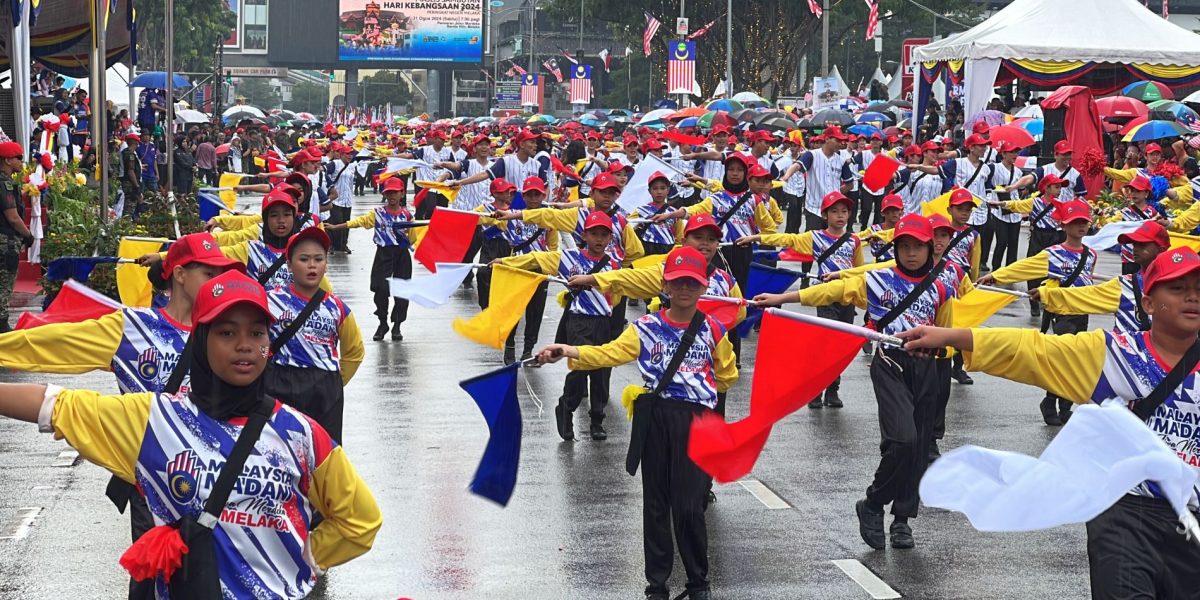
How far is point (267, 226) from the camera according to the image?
10.4 meters

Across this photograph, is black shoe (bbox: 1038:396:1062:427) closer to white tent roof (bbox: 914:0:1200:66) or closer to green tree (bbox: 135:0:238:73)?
white tent roof (bbox: 914:0:1200:66)

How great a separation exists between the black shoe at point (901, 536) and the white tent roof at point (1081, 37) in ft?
84.4

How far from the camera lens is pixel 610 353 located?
26.1ft

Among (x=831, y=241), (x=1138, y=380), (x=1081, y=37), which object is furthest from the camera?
(x=1081, y=37)

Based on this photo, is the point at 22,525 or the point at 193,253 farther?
the point at 22,525

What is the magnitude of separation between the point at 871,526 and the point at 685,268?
6.30ft

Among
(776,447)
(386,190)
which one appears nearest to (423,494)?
(776,447)

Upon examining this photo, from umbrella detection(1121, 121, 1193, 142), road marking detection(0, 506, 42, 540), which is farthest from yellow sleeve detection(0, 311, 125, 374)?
umbrella detection(1121, 121, 1193, 142)

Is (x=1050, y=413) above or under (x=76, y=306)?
under

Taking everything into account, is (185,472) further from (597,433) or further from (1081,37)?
(1081,37)

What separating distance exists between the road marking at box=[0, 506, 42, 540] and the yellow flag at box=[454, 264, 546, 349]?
8.96 ft

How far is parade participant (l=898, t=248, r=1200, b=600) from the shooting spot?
17.8 ft

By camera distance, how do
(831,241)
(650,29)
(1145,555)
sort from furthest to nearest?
(650,29)
(831,241)
(1145,555)

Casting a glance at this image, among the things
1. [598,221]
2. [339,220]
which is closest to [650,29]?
[339,220]
